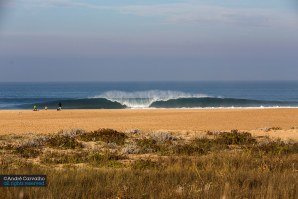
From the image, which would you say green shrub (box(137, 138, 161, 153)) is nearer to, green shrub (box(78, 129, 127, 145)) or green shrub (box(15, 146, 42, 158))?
green shrub (box(78, 129, 127, 145))

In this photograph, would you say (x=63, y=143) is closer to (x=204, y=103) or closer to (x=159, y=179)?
(x=159, y=179)

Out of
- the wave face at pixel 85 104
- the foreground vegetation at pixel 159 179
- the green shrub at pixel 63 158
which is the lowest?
the wave face at pixel 85 104

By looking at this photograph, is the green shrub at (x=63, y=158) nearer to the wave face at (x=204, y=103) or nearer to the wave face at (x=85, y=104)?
the wave face at (x=85, y=104)

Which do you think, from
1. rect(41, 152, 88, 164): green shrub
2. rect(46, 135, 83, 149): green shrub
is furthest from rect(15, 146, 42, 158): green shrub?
rect(46, 135, 83, 149): green shrub

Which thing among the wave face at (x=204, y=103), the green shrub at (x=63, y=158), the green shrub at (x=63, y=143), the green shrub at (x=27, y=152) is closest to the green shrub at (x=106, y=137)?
the green shrub at (x=63, y=143)

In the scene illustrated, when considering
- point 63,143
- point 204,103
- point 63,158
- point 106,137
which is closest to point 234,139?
point 106,137

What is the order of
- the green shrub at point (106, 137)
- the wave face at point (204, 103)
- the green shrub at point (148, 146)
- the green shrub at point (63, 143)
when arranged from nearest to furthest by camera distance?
1. the green shrub at point (148, 146)
2. the green shrub at point (63, 143)
3. the green shrub at point (106, 137)
4. the wave face at point (204, 103)

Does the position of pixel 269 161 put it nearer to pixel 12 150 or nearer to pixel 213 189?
pixel 213 189

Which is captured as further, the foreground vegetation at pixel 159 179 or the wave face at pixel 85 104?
the wave face at pixel 85 104

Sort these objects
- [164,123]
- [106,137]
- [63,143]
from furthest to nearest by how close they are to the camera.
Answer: [164,123]
[106,137]
[63,143]

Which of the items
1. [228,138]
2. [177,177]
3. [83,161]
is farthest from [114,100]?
[177,177]

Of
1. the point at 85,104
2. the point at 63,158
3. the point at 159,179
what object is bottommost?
the point at 85,104

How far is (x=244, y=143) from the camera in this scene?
1777 centimetres

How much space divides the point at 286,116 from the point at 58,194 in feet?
112
